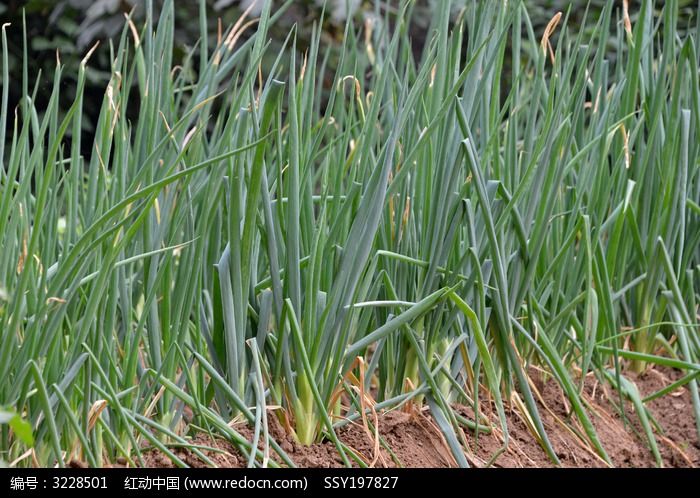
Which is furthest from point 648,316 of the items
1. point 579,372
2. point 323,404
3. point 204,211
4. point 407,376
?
point 204,211

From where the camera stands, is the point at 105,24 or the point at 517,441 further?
the point at 105,24

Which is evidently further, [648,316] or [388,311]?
[648,316]

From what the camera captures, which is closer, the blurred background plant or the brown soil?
the brown soil

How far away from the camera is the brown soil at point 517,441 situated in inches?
52.6

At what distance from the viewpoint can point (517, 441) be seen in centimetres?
151

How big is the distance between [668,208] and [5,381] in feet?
4.20

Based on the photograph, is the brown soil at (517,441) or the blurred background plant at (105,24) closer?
the brown soil at (517,441)

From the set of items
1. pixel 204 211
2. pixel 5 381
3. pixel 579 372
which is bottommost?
pixel 579 372

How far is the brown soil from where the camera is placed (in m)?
1.34
